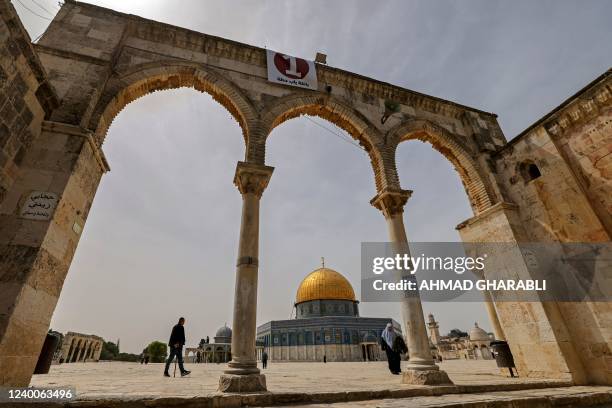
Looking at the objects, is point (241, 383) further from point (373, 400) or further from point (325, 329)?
point (325, 329)

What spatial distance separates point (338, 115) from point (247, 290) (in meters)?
5.53

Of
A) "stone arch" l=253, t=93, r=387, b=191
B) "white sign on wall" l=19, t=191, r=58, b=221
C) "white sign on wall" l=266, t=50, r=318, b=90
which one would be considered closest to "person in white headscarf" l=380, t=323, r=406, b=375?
"stone arch" l=253, t=93, r=387, b=191

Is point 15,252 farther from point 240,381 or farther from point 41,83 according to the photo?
point 240,381

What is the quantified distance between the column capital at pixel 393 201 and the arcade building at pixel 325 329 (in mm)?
30565

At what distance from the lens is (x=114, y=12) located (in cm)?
755

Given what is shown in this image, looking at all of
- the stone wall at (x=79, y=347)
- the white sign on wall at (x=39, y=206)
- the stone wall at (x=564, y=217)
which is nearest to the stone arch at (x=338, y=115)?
the stone wall at (x=564, y=217)

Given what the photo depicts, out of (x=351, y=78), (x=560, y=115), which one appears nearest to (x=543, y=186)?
(x=560, y=115)

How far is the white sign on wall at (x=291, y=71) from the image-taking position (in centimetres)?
825

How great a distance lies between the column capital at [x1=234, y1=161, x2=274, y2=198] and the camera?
634 cm

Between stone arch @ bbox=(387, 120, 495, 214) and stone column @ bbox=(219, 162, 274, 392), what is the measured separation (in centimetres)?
423

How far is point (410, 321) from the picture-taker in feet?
20.4

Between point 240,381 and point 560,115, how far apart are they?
9.33 meters

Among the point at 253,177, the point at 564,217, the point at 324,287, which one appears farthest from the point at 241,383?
the point at 324,287

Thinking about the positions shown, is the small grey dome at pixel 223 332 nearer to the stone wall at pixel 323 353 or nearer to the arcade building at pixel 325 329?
the arcade building at pixel 325 329
